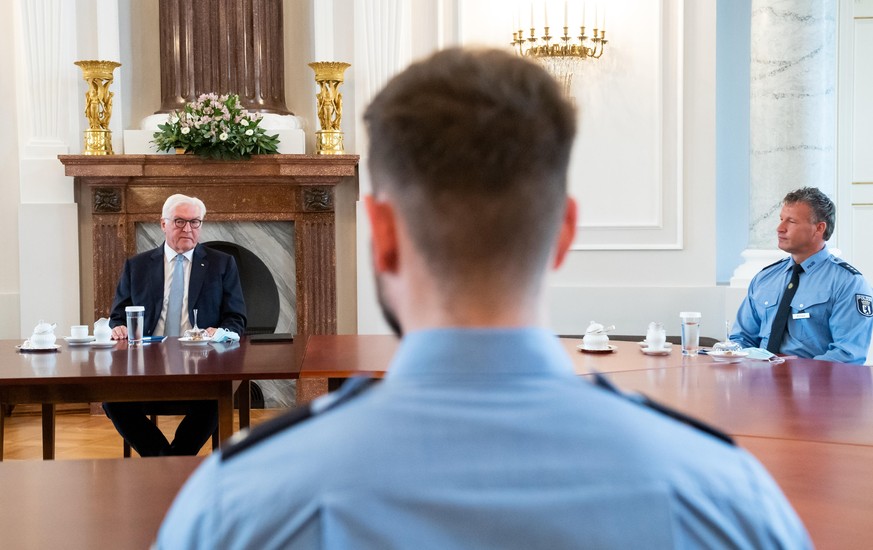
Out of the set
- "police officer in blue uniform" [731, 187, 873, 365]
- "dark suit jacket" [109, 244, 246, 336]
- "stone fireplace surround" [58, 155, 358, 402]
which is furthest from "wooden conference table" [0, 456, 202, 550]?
"stone fireplace surround" [58, 155, 358, 402]

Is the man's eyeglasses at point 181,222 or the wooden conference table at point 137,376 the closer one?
the wooden conference table at point 137,376

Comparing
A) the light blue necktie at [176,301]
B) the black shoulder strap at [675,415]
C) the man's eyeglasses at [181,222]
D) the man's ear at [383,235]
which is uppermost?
the man's eyeglasses at [181,222]

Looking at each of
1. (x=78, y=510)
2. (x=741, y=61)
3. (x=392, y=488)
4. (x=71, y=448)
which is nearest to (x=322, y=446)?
(x=392, y=488)

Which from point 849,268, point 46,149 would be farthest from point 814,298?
point 46,149

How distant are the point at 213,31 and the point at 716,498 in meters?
6.34

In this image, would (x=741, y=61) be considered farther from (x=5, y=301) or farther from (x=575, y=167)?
(x=5, y=301)

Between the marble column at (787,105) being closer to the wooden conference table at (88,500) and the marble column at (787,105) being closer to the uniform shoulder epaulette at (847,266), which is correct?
the uniform shoulder epaulette at (847,266)

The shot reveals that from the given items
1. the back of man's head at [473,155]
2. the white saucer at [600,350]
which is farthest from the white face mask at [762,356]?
the back of man's head at [473,155]

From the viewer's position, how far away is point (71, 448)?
5281mm

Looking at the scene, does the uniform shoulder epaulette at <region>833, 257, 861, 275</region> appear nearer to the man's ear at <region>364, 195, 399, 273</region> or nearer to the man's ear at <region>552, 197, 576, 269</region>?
the man's ear at <region>552, 197, 576, 269</region>

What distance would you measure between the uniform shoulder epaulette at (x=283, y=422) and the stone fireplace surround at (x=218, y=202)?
211 inches

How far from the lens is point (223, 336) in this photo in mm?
4070

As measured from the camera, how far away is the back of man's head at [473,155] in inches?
25.8

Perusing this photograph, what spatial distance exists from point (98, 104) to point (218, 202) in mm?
930
